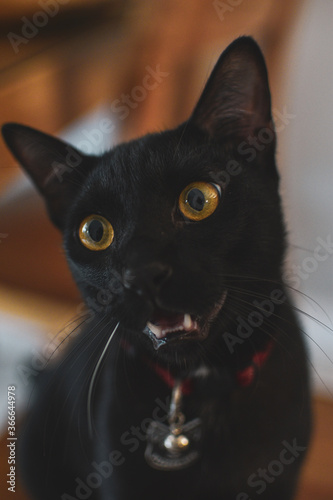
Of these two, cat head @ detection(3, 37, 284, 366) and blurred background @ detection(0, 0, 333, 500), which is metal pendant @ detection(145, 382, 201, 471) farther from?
blurred background @ detection(0, 0, 333, 500)

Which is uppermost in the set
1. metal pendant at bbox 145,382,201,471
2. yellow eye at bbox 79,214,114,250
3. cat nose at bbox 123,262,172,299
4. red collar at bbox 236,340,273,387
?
yellow eye at bbox 79,214,114,250

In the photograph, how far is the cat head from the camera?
0.54 m

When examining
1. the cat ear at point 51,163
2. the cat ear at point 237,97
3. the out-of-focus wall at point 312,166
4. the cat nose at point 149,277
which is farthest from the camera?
the out-of-focus wall at point 312,166

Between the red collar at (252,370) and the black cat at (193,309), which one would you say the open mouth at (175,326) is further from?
the red collar at (252,370)

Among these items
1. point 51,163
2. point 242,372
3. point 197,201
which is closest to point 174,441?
point 242,372

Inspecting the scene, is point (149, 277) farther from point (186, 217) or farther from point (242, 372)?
point (242, 372)

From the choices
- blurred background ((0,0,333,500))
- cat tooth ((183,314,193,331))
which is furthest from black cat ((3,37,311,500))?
blurred background ((0,0,333,500))

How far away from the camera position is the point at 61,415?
0.86 meters

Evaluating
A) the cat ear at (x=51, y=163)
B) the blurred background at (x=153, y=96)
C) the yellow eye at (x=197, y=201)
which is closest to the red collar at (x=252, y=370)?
the blurred background at (x=153, y=96)

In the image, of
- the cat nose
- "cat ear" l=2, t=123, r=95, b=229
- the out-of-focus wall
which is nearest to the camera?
the cat nose

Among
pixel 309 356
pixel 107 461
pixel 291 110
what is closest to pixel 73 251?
pixel 107 461

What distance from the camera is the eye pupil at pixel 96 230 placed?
2.10ft

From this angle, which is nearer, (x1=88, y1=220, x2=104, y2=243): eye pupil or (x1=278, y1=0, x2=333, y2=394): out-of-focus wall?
(x1=88, y1=220, x2=104, y2=243): eye pupil

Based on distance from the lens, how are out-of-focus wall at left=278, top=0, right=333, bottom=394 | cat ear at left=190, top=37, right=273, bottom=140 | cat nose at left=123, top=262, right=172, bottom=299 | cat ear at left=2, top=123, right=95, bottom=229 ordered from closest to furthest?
cat nose at left=123, top=262, right=172, bottom=299 → cat ear at left=190, top=37, right=273, bottom=140 → cat ear at left=2, top=123, right=95, bottom=229 → out-of-focus wall at left=278, top=0, right=333, bottom=394
